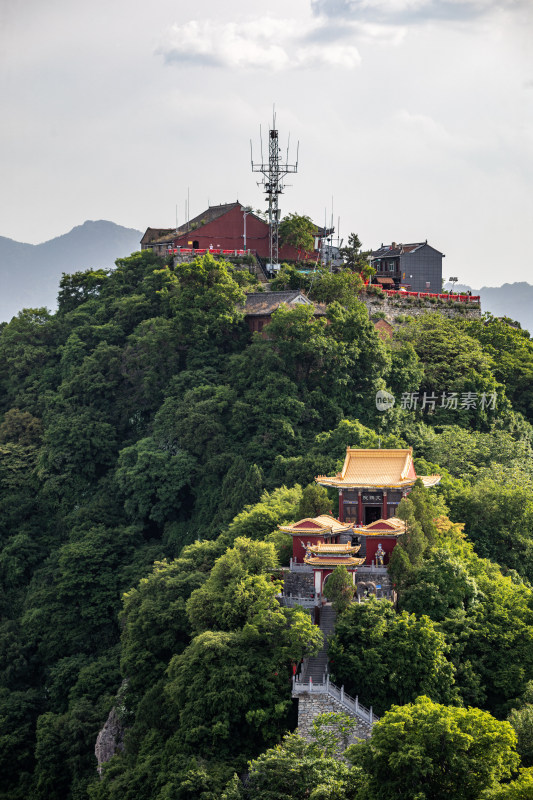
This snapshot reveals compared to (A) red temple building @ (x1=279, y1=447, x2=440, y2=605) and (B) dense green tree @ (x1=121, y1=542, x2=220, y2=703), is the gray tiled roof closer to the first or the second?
(A) red temple building @ (x1=279, y1=447, x2=440, y2=605)

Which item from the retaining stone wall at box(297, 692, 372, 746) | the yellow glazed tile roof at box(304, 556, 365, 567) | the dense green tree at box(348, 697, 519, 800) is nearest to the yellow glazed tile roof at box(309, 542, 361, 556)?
the yellow glazed tile roof at box(304, 556, 365, 567)

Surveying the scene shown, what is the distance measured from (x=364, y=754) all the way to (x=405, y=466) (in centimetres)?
1079

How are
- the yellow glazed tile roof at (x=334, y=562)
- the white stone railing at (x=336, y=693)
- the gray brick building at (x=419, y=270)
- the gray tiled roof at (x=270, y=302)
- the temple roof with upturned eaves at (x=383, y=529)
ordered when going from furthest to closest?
the gray brick building at (x=419, y=270), the gray tiled roof at (x=270, y=302), the temple roof with upturned eaves at (x=383, y=529), the yellow glazed tile roof at (x=334, y=562), the white stone railing at (x=336, y=693)

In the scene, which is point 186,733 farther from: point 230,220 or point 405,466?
point 230,220

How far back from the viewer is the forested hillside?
76.4 ft

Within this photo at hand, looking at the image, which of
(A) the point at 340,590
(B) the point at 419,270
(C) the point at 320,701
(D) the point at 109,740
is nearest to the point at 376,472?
(A) the point at 340,590

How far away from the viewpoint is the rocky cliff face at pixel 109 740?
29172 mm

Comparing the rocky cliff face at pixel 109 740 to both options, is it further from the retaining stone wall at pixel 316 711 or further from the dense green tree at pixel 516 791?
the dense green tree at pixel 516 791

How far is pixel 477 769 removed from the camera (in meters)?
18.9

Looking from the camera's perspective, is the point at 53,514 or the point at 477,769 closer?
the point at 477,769

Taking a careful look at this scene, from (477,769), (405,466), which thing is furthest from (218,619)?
(477,769)

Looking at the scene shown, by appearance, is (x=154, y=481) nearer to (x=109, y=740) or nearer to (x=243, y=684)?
(x=109, y=740)

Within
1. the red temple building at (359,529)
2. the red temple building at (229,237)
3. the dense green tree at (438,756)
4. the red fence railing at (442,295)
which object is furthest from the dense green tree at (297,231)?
the dense green tree at (438,756)

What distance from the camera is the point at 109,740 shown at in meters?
29.7
